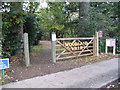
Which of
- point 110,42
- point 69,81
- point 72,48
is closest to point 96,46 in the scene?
point 110,42

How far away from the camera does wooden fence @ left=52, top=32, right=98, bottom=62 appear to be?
277 inches

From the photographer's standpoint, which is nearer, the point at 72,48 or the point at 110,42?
the point at 72,48

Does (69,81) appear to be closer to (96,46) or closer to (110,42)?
(96,46)

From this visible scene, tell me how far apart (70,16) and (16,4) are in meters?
9.53

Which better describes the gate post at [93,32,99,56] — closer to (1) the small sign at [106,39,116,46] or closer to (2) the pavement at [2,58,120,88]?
(1) the small sign at [106,39,116,46]

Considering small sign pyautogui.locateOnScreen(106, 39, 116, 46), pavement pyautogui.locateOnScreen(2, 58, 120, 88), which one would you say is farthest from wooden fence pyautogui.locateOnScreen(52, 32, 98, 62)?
pavement pyautogui.locateOnScreen(2, 58, 120, 88)

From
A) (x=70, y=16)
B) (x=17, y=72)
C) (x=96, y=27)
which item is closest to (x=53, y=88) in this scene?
(x=17, y=72)

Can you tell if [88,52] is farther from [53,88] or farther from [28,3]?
[53,88]

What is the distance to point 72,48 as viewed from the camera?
7953 mm

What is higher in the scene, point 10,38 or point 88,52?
point 10,38

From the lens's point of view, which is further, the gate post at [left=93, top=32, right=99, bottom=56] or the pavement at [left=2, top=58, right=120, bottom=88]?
the gate post at [left=93, top=32, right=99, bottom=56]

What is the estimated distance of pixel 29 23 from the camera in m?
9.59

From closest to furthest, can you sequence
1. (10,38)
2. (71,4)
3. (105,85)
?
1. (105,85)
2. (10,38)
3. (71,4)

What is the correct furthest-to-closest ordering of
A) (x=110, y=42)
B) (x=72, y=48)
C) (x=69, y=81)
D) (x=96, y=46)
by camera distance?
(x=110, y=42) → (x=96, y=46) → (x=72, y=48) → (x=69, y=81)
